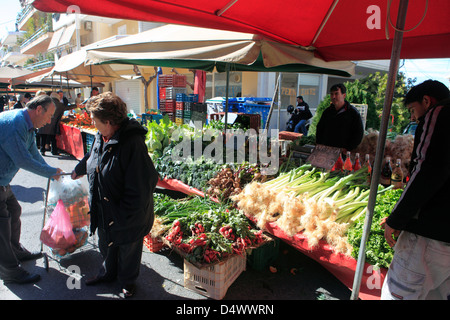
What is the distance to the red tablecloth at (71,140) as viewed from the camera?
827 centimetres

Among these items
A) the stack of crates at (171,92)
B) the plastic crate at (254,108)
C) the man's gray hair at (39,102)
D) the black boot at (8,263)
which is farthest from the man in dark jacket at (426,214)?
the plastic crate at (254,108)

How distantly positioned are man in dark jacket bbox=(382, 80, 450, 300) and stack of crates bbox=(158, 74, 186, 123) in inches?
249

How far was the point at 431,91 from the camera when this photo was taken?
1750 millimetres

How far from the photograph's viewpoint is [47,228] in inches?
122

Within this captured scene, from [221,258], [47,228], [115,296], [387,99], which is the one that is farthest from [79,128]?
[387,99]

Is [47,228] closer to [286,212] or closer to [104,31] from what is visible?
[286,212]

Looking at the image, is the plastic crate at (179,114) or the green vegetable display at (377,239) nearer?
the green vegetable display at (377,239)

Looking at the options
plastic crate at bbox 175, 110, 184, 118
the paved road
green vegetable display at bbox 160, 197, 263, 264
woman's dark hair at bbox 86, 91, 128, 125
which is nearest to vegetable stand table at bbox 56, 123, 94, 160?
plastic crate at bbox 175, 110, 184, 118

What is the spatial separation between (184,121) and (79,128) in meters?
3.27

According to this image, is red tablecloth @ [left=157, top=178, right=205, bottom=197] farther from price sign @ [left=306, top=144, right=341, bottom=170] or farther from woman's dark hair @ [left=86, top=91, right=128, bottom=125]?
woman's dark hair @ [left=86, top=91, right=128, bottom=125]

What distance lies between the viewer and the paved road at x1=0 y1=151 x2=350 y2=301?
9.43 ft

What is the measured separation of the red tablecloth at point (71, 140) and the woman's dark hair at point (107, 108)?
20.9ft

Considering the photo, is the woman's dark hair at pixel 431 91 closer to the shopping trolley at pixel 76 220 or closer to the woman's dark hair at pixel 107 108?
the woman's dark hair at pixel 107 108

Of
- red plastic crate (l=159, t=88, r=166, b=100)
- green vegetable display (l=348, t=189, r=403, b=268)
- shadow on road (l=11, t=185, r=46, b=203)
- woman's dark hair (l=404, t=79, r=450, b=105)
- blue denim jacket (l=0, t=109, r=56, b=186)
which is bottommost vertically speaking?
shadow on road (l=11, t=185, r=46, b=203)
